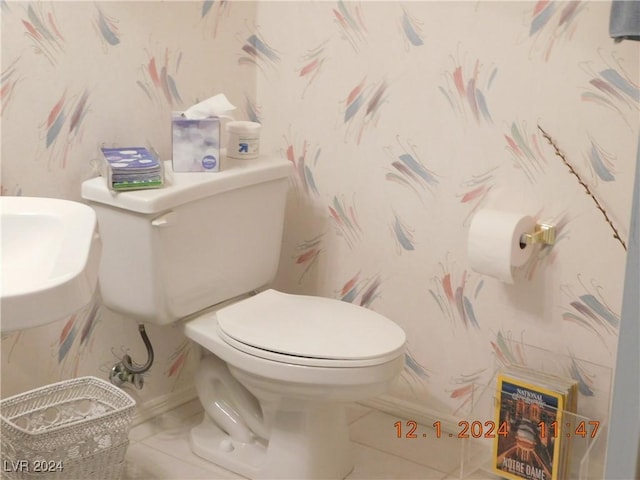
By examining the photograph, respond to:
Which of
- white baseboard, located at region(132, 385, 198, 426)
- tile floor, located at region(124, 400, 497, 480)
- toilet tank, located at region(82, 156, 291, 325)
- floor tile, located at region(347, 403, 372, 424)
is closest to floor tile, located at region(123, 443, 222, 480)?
tile floor, located at region(124, 400, 497, 480)

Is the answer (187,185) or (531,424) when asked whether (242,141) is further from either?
(531,424)

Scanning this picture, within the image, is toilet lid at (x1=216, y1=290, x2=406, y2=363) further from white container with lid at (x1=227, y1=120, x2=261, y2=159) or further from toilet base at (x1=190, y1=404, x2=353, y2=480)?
white container with lid at (x1=227, y1=120, x2=261, y2=159)

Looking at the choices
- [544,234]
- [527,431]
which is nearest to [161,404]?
[527,431]

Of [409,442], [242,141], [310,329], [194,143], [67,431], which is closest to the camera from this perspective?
[67,431]

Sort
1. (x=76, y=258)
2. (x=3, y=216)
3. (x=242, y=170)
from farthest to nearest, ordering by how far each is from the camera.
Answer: (x=242, y=170) → (x=3, y=216) → (x=76, y=258)

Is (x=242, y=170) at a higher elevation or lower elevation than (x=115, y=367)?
higher

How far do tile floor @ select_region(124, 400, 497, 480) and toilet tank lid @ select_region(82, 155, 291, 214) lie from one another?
676 mm

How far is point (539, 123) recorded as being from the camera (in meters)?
1.95

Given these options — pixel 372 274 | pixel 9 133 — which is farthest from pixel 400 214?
pixel 9 133

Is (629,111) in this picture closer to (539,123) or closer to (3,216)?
(539,123)

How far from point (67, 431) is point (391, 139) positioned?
1.10m

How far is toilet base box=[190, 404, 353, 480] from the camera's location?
198 centimetres

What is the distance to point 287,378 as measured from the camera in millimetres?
1812

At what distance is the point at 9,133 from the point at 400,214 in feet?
3.34
